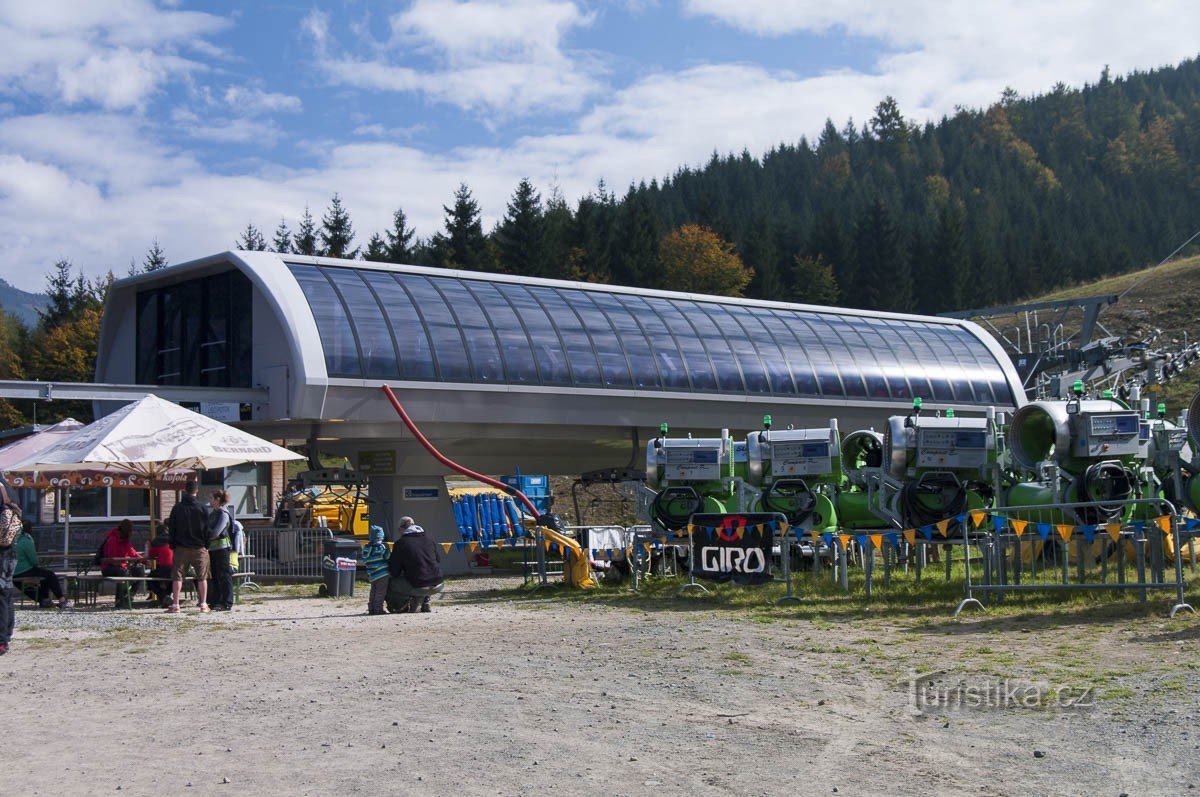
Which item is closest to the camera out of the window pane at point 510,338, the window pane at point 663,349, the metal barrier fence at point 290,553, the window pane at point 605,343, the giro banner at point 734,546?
the giro banner at point 734,546

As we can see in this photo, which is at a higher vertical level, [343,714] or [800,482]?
[800,482]

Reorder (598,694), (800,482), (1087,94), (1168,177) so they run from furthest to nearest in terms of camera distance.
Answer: (1087,94) < (1168,177) < (800,482) < (598,694)

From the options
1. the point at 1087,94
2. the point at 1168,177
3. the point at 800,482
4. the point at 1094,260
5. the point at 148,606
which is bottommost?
the point at 148,606

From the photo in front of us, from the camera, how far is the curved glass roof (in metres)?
26.0

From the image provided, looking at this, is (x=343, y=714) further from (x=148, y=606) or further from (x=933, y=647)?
(x=148, y=606)

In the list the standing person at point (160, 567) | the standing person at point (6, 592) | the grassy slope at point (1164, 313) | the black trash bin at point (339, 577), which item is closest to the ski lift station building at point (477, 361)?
the black trash bin at point (339, 577)

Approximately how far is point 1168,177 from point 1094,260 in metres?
48.7

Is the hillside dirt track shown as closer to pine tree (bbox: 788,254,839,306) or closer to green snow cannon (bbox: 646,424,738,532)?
green snow cannon (bbox: 646,424,738,532)

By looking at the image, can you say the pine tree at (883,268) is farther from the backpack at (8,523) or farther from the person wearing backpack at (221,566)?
the backpack at (8,523)

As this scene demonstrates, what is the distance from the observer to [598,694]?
412 inches

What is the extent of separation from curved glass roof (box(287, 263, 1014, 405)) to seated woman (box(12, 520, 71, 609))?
21.4 ft

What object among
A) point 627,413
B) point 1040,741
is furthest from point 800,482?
point 1040,741

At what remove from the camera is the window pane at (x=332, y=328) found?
24.9 metres

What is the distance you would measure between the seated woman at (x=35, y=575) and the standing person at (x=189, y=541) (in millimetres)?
2436
